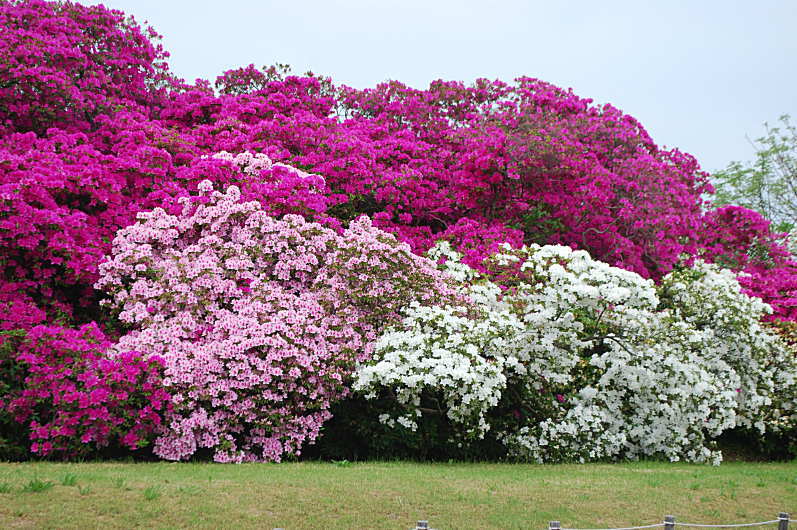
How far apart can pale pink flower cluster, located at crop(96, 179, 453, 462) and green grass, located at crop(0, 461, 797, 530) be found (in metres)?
0.77

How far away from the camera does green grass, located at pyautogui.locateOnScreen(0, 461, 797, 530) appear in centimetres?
619

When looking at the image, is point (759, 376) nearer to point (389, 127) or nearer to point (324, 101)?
point (389, 127)

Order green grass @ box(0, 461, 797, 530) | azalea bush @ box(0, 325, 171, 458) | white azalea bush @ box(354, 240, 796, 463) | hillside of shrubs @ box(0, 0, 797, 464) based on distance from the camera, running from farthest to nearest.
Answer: white azalea bush @ box(354, 240, 796, 463) → hillside of shrubs @ box(0, 0, 797, 464) → azalea bush @ box(0, 325, 171, 458) → green grass @ box(0, 461, 797, 530)

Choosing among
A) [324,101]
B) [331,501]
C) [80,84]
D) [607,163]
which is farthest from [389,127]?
[331,501]

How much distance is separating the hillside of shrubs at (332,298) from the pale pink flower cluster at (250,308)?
39 mm

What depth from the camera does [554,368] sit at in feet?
34.2

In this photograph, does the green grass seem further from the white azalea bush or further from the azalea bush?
the white azalea bush

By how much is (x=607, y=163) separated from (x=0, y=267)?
13.2 metres

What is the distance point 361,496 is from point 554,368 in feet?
14.2

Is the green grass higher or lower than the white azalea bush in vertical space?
lower

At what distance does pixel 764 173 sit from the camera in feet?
102

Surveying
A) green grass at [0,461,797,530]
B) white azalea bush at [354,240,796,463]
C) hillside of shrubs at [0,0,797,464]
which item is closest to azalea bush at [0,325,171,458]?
hillside of shrubs at [0,0,797,464]

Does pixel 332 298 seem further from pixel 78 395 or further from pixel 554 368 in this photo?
pixel 78 395

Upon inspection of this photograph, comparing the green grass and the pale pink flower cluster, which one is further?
the pale pink flower cluster
